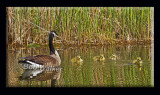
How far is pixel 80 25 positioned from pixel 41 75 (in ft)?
18.9

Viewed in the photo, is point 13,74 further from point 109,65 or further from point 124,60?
point 124,60

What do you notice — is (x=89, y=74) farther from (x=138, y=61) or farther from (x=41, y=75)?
(x=138, y=61)

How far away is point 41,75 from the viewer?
32.9ft

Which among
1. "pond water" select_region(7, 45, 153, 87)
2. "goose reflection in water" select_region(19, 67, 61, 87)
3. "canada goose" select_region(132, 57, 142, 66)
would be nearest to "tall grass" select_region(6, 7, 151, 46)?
"pond water" select_region(7, 45, 153, 87)

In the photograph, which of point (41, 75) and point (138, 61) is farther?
point (138, 61)

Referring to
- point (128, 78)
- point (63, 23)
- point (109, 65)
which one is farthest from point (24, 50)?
point (128, 78)

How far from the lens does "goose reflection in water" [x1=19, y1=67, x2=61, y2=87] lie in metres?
9.60

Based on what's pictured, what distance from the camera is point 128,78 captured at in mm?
9609

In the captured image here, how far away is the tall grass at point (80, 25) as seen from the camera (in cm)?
1444

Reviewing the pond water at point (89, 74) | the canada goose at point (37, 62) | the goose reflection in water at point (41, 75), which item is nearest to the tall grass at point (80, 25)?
the pond water at point (89, 74)

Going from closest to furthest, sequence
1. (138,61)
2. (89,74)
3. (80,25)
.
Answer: (89,74) → (138,61) → (80,25)

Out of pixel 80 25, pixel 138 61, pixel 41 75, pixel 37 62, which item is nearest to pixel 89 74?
pixel 41 75

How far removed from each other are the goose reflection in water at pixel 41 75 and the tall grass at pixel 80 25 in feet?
12.4

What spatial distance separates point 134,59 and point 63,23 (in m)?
4.21
